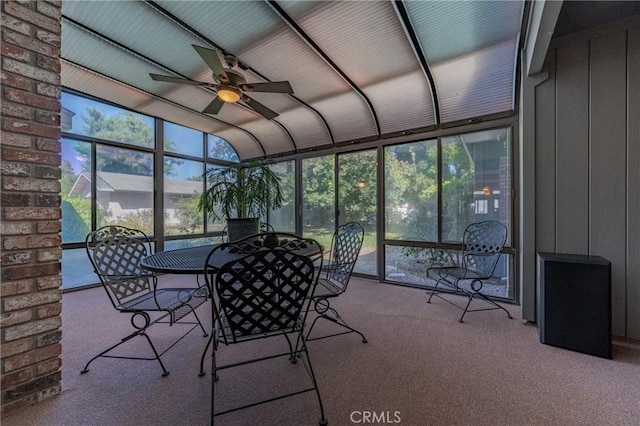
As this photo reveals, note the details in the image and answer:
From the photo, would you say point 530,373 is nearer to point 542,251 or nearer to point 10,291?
point 542,251

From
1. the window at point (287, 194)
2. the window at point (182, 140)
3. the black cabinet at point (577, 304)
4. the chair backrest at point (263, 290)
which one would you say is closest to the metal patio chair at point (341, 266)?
the chair backrest at point (263, 290)

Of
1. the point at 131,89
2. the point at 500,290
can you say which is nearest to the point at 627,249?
the point at 500,290

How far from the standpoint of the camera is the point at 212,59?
2123mm

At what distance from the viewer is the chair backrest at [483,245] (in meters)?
3.11

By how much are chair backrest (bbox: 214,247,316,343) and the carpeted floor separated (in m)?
0.46

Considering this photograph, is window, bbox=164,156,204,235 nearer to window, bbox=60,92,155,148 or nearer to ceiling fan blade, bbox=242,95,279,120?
window, bbox=60,92,155,148

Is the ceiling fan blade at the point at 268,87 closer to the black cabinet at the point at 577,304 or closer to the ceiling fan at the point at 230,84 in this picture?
the ceiling fan at the point at 230,84

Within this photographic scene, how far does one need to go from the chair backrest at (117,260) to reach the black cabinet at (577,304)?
10.9 ft

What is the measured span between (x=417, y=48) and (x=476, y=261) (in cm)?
258

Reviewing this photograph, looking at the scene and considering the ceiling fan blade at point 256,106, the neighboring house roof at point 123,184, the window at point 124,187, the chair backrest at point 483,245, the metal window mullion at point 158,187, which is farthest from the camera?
the metal window mullion at point 158,187

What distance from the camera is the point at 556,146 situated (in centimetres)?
253

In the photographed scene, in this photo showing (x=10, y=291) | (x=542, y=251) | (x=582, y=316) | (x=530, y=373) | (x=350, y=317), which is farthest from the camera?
(x=350, y=317)

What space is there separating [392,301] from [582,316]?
1736 mm

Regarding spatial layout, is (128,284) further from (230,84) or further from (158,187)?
(158,187)
